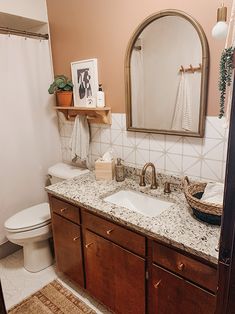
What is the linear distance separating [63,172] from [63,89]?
0.73 m

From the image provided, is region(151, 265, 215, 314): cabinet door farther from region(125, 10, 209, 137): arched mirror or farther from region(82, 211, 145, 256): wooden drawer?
region(125, 10, 209, 137): arched mirror

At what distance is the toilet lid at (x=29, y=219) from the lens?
1.88m

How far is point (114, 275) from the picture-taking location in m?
1.43

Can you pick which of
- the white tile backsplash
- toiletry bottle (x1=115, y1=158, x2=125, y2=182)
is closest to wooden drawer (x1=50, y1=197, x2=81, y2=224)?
toiletry bottle (x1=115, y1=158, x2=125, y2=182)

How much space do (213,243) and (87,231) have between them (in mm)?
794

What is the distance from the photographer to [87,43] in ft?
6.19

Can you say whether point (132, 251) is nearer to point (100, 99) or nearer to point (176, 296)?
point (176, 296)

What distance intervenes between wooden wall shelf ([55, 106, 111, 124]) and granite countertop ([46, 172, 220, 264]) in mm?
495

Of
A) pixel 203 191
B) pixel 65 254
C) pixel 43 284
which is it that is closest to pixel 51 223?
pixel 65 254

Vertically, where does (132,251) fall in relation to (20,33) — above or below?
below

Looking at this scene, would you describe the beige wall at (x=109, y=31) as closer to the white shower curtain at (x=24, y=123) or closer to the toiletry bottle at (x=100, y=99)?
the toiletry bottle at (x=100, y=99)

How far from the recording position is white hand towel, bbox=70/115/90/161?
6.61 feet

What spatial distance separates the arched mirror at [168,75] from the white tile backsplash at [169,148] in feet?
0.21

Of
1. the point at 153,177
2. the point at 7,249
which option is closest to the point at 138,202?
the point at 153,177
